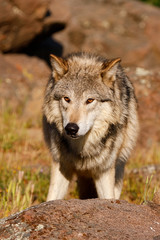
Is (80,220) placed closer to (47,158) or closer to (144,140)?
(47,158)

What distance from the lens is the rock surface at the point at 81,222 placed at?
8.59 feet

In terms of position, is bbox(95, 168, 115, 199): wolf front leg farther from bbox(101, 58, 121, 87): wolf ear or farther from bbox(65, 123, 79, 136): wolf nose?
bbox(101, 58, 121, 87): wolf ear

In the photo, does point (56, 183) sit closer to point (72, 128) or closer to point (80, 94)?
point (72, 128)

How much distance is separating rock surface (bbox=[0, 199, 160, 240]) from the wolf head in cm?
117

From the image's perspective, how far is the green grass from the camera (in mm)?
4711

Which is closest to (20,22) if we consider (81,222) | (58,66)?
(58,66)

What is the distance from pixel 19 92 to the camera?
425 inches

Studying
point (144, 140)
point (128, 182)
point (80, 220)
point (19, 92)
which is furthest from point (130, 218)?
point (19, 92)

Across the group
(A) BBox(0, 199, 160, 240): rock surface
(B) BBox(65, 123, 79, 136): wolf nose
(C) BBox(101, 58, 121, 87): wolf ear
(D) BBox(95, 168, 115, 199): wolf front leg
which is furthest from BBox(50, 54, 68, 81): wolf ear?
(A) BBox(0, 199, 160, 240): rock surface

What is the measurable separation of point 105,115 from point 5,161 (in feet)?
9.51

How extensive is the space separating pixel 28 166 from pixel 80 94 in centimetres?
256

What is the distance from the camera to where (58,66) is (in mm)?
4504

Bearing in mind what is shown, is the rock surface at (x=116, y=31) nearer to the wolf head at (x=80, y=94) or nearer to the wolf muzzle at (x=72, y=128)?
the wolf head at (x=80, y=94)

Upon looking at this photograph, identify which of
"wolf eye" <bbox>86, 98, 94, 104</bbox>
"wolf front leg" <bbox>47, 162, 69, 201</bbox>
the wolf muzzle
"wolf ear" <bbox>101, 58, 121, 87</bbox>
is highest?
"wolf ear" <bbox>101, 58, 121, 87</bbox>
